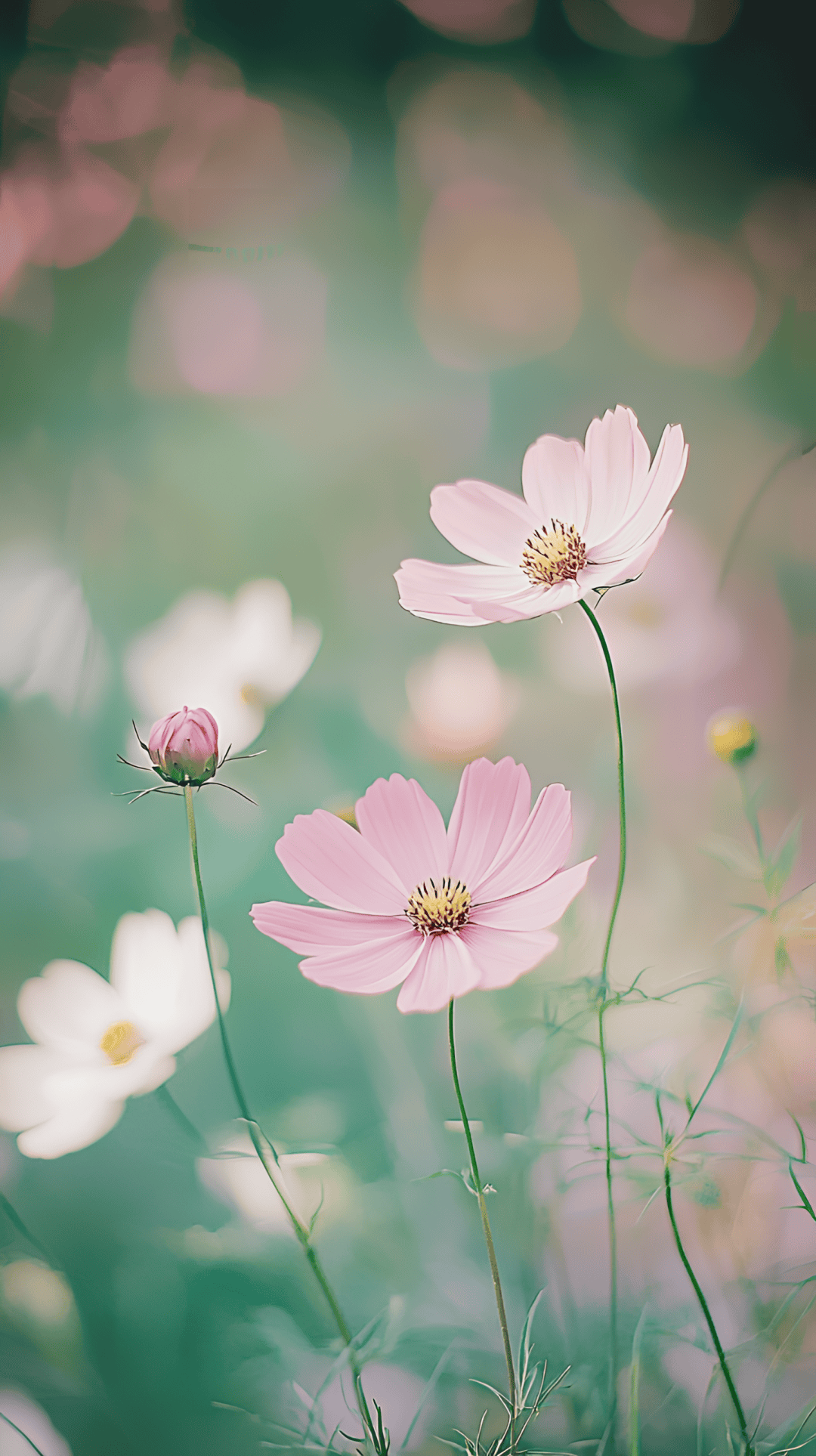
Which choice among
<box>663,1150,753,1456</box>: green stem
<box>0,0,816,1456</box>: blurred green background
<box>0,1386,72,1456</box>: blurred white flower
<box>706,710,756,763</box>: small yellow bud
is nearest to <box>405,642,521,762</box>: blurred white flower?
<box>0,0,816,1456</box>: blurred green background

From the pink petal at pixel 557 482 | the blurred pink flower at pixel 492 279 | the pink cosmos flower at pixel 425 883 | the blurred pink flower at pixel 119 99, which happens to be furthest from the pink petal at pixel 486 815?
the blurred pink flower at pixel 119 99

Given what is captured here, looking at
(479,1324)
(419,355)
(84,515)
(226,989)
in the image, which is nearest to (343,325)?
(419,355)

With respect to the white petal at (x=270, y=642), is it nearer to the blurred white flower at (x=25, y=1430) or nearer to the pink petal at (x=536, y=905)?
the pink petal at (x=536, y=905)

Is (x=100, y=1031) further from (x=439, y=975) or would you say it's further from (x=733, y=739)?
(x=733, y=739)

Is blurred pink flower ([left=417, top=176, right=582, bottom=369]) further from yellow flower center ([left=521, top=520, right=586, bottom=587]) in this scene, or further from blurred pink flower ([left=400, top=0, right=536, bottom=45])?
yellow flower center ([left=521, top=520, right=586, bottom=587])

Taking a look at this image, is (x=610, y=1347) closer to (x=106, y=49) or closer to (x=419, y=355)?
(x=419, y=355)
